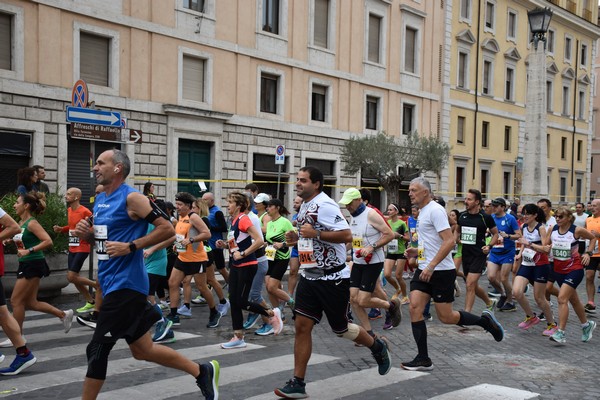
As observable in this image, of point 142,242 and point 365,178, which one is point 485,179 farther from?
point 142,242

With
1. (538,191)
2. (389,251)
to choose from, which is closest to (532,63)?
(538,191)

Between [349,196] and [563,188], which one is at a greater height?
[563,188]

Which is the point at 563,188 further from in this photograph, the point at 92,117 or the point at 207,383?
the point at 207,383

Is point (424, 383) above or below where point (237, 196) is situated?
below

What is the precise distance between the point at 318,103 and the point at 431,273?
74.1ft

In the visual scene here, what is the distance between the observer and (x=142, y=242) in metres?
5.05

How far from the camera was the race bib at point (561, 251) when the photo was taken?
9.09 meters

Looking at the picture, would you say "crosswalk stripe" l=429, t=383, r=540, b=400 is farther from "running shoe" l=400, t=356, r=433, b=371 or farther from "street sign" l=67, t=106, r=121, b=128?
"street sign" l=67, t=106, r=121, b=128

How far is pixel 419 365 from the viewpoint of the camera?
6.91 metres

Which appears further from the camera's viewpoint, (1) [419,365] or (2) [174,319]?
(2) [174,319]

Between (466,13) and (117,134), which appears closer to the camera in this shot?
(117,134)

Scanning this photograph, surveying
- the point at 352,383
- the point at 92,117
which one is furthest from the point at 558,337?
the point at 92,117

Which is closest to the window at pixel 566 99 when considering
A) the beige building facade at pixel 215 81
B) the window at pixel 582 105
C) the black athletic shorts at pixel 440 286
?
the window at pixel 582 105

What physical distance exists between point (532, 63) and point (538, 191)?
13.3 feet
